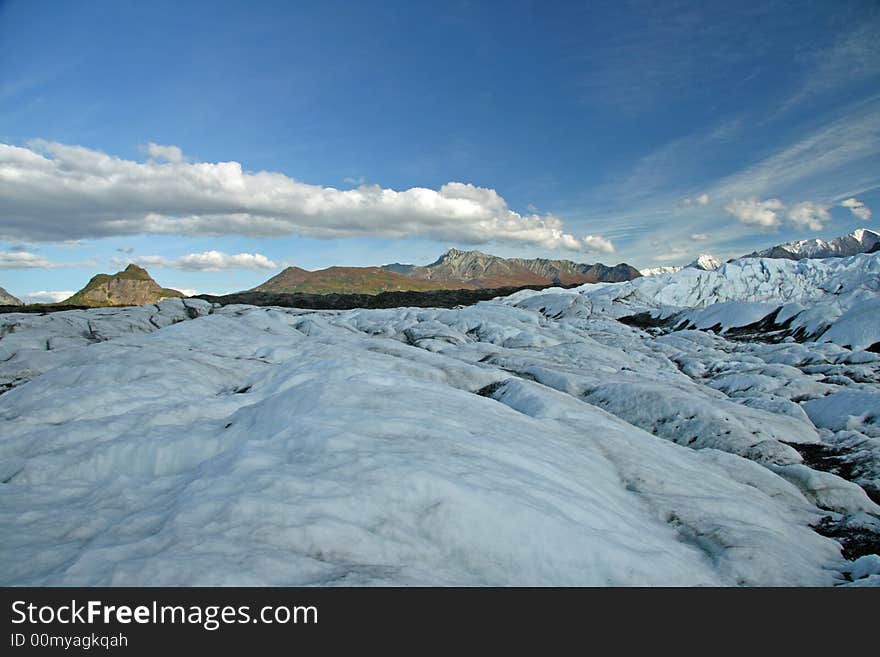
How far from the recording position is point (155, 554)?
684 cm

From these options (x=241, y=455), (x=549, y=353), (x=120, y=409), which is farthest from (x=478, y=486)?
(x=549, y=353)

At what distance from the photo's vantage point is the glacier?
291 inches

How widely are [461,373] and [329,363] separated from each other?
329 inches

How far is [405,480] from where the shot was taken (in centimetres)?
905

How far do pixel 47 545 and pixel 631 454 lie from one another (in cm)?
1451

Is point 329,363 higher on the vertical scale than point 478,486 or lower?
higher

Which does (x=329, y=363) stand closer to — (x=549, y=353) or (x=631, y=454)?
(x=631, y=454)

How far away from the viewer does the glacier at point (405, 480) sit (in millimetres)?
7391
